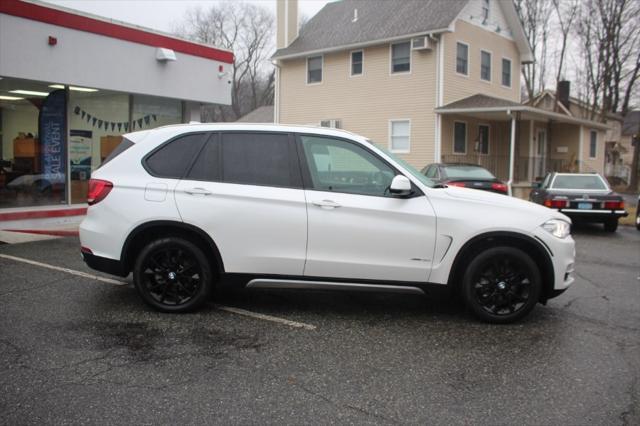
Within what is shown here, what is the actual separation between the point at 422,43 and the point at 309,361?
810 inches

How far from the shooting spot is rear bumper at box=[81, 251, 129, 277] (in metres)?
5.27

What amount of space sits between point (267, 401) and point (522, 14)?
42650 millimetres

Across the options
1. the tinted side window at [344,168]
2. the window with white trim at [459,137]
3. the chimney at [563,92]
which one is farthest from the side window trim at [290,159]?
the chimney at [563,92]

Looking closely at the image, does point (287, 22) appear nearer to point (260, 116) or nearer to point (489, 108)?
point (489, 108)

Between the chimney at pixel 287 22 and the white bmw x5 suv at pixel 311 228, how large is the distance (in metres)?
24.3

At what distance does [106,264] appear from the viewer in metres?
5.29

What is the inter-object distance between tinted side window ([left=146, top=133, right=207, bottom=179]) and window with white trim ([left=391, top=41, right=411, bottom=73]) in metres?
19.9

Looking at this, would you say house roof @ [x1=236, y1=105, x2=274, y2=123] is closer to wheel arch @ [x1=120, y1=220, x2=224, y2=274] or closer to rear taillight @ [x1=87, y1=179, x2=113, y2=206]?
rear taillight @ [x1=87, y1=179, x2=113, y2=206]

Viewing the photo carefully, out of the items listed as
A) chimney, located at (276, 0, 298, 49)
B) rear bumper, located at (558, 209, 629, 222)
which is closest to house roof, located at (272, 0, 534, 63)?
chimney, located at (276, 0, 298, 49)

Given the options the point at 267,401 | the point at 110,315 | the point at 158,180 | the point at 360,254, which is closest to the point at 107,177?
the point at 158,180

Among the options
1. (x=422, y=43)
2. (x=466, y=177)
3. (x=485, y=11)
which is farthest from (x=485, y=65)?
(x=466, y=177)

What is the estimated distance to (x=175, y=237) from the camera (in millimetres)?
5207

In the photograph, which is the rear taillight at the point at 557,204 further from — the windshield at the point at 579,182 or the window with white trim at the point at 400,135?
the window with white trim at the point at 400,135

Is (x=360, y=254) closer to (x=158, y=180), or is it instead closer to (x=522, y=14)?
(x=158, y=180)
